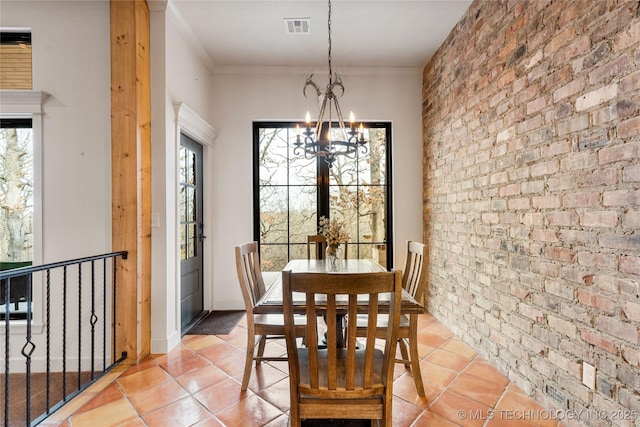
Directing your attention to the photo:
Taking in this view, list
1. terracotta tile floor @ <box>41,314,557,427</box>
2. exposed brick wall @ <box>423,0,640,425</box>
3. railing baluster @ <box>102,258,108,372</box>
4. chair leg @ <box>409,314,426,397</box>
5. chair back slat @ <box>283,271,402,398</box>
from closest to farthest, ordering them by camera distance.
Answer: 1. chair back slat @ <box>283,271,402,398</box>
2. exposed brick wall @ <box>423,0,640,425</box>
3. terracotta tile floor @ <box>41,314,557,427</box>
4. chair leg @ <box>409,314,426,397</box>
5. railing baluster @ <box>102,258,108,372</box>

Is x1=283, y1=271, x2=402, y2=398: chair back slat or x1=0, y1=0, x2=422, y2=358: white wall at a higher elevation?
x1=0, y1=0, x2=422, y2=358: white wall

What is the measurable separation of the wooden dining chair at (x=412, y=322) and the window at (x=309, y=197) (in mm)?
1584

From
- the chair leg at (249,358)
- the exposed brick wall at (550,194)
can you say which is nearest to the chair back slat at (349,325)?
the chair leg at (249,358)

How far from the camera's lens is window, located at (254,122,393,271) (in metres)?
4.11

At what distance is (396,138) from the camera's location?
4074 millimetres

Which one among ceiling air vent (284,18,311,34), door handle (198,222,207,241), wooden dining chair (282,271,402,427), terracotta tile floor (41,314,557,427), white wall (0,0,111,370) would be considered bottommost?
terracotta tile floor (41,314,557,427)

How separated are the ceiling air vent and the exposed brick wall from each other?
148 centimetres

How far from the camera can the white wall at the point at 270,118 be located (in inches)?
157

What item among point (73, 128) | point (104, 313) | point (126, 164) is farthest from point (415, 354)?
point (73, 128)

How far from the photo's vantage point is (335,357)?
132 centimetres

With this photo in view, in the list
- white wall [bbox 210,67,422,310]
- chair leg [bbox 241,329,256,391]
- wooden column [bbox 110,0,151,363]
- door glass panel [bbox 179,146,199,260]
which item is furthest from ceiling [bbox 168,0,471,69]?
chair leg [bbox 241,329,256,391]

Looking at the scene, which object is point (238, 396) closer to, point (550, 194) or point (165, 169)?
point (165, 169)

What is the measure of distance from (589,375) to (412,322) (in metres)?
0.90

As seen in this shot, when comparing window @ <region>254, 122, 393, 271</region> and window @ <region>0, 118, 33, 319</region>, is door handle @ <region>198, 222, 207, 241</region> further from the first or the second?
window @ <region>0, 118, 33, 319</region>
